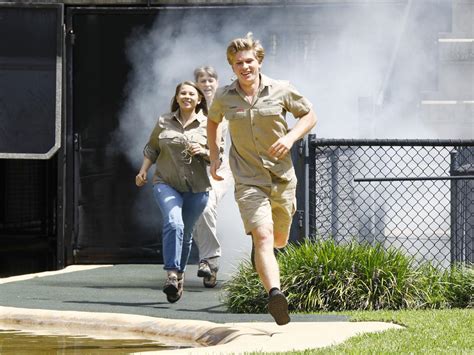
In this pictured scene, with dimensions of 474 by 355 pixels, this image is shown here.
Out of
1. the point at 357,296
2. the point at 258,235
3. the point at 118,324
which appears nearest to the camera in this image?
the point at 258,235

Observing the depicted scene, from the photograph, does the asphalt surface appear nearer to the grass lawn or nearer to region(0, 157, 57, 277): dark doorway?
the grass lawn

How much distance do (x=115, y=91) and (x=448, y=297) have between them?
5717mm

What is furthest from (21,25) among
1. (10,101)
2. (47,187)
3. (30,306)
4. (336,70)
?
(47,187)

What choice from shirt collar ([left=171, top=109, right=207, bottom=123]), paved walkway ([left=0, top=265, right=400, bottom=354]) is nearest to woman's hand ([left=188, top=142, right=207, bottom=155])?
shirt collar ([left=171, top=109, right=207, bottom=123])

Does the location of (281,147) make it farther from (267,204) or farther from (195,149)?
(195,149)

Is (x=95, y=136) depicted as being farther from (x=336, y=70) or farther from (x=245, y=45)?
(x=245, y=45)

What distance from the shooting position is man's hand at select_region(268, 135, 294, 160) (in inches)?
266

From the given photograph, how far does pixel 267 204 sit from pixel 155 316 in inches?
48.9

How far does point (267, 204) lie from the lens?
6949 millimetres

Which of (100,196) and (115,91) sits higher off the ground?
(115,91)

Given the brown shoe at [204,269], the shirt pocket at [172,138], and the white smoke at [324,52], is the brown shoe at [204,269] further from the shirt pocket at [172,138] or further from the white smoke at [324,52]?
the white smoke at [324,52]

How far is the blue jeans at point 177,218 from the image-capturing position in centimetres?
862

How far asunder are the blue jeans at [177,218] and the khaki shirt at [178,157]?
7 cm

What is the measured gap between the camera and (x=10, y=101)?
1246 cm
